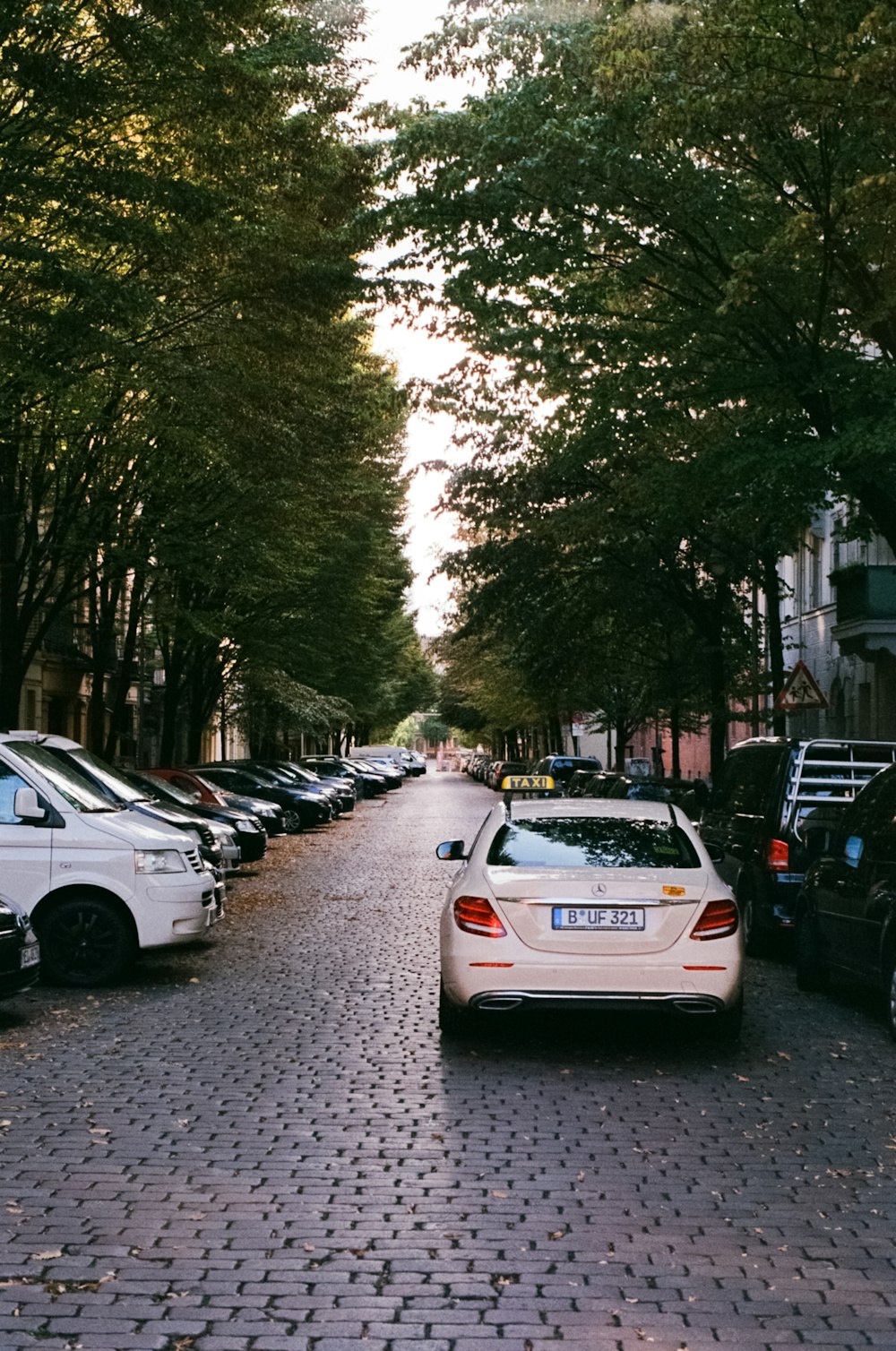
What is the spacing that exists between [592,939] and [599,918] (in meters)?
0.12

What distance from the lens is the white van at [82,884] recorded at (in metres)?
11.6

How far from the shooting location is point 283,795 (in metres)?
36.2

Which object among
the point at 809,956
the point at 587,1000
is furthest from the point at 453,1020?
the point at 809,956

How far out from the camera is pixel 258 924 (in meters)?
16.2

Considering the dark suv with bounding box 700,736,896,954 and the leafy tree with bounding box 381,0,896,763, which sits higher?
the leafy tree with bounding box 381,0,896,763

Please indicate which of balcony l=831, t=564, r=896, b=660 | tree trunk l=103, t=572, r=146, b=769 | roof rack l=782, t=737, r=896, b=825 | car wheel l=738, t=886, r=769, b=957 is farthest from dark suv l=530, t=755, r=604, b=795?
roof rack l=782, t=737, r=896, b=825

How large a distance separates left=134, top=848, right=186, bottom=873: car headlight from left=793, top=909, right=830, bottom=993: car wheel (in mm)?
4629

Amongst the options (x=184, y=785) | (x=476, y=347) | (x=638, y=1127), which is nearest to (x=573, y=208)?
(x=476, y=347)

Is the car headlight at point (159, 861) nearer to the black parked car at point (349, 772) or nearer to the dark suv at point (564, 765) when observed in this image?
the dark suv at point (564, 765)

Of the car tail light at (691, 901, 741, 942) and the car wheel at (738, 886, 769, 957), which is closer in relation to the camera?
the car tail light at (691, 901, 741, 942)

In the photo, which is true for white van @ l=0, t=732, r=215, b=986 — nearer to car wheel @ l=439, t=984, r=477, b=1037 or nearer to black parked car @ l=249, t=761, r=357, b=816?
car wheel @ l=439, t=984, r=477, b=1037

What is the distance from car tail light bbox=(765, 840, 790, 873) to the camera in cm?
1304

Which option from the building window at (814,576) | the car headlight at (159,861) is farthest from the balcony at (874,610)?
the car headlight at (159,861)

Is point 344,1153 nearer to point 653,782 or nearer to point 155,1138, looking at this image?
point 155,1138
